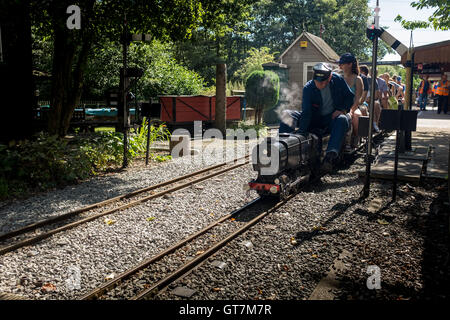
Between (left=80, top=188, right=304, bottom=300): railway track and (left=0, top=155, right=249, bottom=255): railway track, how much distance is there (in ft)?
5.82

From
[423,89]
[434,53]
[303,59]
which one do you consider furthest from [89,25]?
[423,89]

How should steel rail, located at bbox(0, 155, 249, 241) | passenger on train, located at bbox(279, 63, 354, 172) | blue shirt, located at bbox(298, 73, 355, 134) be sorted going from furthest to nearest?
blue shirt, located at bbox(298, 73, 355, 134) → passenger on train, located at bbox(279, 63, 354, 172) → steel rail, located at bbox(0, 155, 249, 241)

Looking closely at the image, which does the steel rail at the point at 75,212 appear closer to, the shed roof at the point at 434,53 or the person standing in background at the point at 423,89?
the shed roof at the point at 434,53

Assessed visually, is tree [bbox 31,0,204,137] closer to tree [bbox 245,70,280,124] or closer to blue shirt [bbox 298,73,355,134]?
blue shirt [bbox 298,73,355,134]

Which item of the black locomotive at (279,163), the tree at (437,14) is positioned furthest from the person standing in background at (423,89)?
the black locomotive at (279,163)

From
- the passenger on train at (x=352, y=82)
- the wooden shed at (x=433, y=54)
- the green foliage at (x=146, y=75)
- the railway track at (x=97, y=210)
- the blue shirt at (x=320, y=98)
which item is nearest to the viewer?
the railway track at (x=97, y=210)

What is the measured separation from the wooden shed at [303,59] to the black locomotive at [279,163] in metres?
22.8

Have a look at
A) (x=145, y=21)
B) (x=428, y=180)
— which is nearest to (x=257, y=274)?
(x=428, y=180)

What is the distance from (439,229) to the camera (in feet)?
18.8

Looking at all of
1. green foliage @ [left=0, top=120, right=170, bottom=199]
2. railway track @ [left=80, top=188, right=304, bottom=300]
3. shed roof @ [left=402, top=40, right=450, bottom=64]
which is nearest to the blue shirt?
railway track @ [left=80, top=188, right=304, bottom=300]

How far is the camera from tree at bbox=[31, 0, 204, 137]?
395 inches

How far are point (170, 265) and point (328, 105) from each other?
4775 mm

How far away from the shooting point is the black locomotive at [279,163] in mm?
6672
